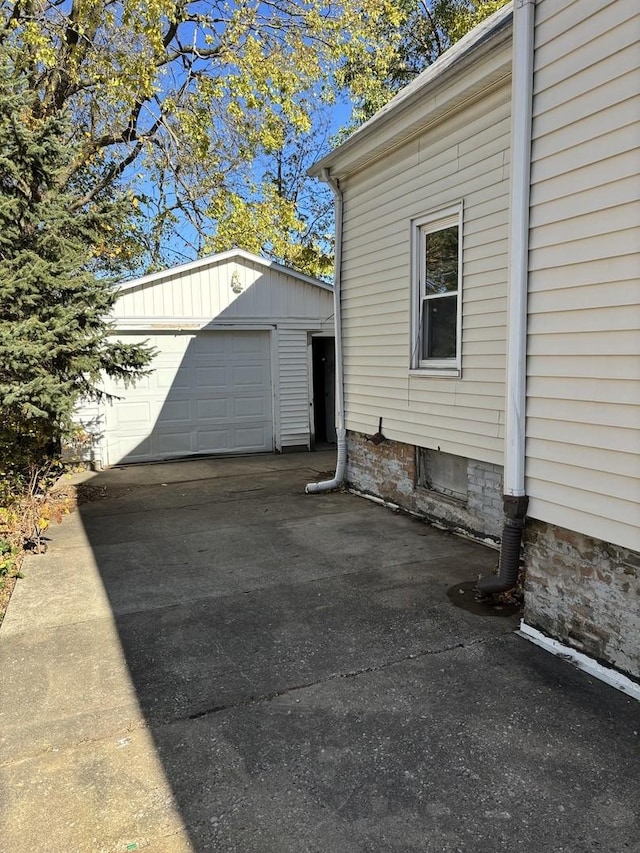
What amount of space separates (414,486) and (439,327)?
182cm

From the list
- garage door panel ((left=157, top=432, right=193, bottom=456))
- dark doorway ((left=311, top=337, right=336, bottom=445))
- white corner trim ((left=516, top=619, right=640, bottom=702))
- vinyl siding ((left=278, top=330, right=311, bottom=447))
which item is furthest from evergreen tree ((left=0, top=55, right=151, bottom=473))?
dark doorway ((left=311, top=337, right=336, bottom=445))

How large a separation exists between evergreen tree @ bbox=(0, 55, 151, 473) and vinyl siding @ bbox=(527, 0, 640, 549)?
483cm

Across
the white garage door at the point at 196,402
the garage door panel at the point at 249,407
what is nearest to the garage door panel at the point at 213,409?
the white garage door at the point at 196,402

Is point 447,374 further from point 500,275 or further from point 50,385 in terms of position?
point 50,385

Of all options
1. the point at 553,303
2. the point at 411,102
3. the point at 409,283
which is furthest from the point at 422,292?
the point at 553,303

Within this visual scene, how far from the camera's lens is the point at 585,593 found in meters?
3.25

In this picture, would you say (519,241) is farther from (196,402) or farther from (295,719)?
(196,402)

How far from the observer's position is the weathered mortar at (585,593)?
300cm

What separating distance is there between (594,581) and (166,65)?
43.1 feet

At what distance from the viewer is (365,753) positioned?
2.56 m

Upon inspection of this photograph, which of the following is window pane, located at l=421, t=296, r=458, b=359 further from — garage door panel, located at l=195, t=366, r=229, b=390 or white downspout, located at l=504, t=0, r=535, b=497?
garage door panel, located at l=195, t=366, r=229, b=390

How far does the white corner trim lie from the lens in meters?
2.99

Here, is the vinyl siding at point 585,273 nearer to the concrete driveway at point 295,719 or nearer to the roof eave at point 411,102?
the concrete driveway at point 295,719

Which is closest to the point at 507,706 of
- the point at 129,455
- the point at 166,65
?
the point at 129,455
